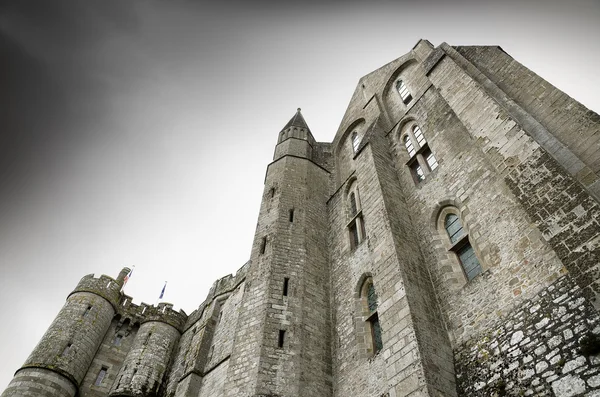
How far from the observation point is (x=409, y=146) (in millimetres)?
12344

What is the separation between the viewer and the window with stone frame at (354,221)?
1198cm

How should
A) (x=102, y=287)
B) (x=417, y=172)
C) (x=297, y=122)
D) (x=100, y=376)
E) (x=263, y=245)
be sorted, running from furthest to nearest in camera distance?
(x=297, y=122) → (x=102, y=287) → (x=100, y=376) → (x=263, y=245) → (x=417, y=172)

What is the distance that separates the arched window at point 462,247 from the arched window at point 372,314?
2.09 m

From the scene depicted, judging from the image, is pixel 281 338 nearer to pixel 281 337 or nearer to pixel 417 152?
pixel 281 337

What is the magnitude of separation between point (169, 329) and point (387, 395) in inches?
614

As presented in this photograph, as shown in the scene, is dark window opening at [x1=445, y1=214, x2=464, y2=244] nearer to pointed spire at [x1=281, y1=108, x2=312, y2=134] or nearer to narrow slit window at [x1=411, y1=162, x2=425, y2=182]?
narrow slit window at [x1=411, y1=162, x2=425, y2=182]

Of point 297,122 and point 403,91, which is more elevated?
point 297,122

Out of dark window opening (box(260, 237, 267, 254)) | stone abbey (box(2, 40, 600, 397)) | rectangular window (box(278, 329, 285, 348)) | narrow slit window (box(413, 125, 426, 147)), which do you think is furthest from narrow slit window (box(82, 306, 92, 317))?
narrow slit window (box(413, 125, 426, 147))

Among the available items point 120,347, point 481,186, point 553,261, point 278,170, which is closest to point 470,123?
point 481,186

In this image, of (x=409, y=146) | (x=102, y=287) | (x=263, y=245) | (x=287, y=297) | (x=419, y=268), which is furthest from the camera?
(x=102, y=287)

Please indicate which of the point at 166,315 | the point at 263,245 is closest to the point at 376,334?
the point at 263,245

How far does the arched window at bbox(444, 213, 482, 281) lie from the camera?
7.93 metres

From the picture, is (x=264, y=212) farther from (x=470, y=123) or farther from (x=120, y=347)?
(x=120, y=347)

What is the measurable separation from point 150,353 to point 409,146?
48.5ft
